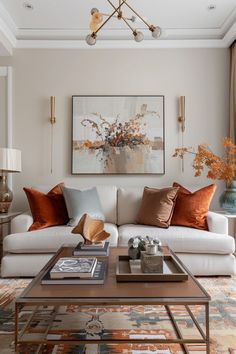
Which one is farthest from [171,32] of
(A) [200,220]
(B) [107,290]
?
(B) [107,290]

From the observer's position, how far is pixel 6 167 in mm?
3713

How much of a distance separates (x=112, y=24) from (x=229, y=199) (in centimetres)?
244

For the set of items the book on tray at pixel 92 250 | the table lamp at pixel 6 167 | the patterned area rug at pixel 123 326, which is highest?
the table lamp at pixel 6 167

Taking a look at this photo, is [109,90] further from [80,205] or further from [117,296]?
[117,296]

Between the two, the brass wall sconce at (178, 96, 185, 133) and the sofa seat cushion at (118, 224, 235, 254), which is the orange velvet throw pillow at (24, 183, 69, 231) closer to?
the sofa seat cushion at (118, 224, 235, 254)

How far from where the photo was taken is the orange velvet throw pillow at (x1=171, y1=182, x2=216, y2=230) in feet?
11.6

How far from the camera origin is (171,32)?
425 centimetres

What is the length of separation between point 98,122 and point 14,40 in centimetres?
145

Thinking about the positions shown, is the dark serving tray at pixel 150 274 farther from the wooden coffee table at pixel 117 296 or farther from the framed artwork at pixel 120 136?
the framed artwork at pixel 120 136

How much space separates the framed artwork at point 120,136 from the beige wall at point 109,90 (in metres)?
0.10

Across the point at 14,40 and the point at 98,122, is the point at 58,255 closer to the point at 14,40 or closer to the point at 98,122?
the point at 98,122

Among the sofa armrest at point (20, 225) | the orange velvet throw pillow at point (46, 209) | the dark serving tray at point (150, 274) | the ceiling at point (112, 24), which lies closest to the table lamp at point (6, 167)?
the orange velvet throw pillow at point (46, 209)

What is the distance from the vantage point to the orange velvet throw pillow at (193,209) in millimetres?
3547

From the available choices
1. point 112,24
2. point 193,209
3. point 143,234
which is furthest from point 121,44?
point 143,234
